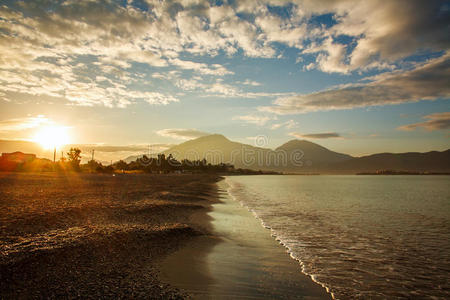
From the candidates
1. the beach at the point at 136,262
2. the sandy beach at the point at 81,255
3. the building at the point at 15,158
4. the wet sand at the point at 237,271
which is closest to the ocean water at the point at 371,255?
the wet sand at the point at 237,271

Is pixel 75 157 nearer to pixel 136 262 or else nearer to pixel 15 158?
pixel 15 158

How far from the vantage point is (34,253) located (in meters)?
7.47

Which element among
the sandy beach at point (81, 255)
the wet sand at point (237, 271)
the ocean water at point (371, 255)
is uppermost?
the sandy beach at point (81, 255)

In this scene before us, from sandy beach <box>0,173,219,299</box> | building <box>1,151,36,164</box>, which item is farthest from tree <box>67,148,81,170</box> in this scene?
sandy beach <box>0,173,219,299</box>

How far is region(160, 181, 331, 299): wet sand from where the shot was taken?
6.72 metres

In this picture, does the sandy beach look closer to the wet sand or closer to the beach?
the beach

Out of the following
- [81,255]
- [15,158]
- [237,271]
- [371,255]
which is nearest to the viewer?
[81,255]

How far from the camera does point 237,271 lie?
828 centimetres

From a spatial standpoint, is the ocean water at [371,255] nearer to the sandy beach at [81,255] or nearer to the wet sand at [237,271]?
the wet sand at [237,271]

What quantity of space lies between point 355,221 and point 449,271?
34.5ft

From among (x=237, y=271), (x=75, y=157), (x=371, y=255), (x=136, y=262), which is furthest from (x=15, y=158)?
(x=371, y=255)

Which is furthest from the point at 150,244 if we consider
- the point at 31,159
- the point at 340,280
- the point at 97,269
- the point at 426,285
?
the point at 31,159

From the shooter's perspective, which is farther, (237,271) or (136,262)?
(237,271)

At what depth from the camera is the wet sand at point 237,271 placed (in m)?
6.72
